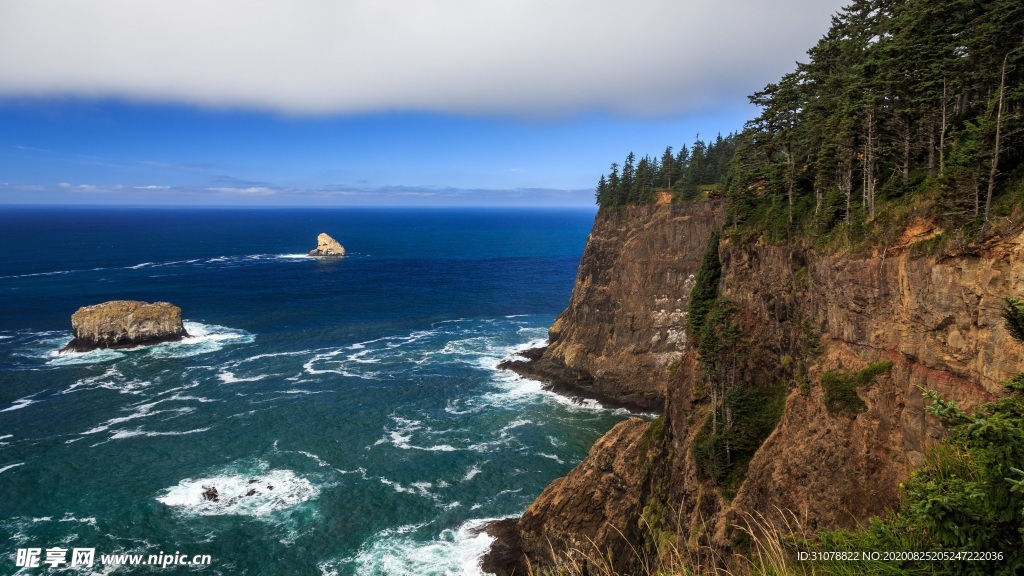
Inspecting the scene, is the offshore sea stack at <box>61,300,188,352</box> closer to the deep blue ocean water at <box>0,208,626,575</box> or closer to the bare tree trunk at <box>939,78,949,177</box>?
the deep blue ocean water at <box>0,208,626,575</box>

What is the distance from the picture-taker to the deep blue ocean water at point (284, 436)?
4397 centimetres

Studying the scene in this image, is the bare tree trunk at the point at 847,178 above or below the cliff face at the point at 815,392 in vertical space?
above

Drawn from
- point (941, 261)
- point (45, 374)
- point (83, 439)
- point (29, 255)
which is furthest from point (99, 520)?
point (29, 255)

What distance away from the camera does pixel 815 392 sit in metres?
31.5

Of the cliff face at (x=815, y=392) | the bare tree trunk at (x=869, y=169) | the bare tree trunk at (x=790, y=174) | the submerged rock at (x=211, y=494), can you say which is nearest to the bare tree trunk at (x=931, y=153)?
the bare tree trunk at (x=869, y=169)

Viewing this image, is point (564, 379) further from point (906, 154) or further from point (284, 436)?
point (906, 154)

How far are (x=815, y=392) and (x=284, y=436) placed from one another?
178ft

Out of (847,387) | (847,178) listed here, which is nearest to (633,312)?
(847,178)

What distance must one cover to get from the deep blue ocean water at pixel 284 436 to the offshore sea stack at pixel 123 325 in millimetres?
3106

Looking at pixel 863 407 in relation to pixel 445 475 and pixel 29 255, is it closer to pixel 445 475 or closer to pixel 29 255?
pixel 445 475

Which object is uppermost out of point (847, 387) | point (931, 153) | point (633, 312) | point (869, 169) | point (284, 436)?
point (931, 153)

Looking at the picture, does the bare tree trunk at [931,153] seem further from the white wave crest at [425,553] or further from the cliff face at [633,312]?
the cliff face at [633,312]

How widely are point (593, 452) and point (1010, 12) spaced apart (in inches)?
1449

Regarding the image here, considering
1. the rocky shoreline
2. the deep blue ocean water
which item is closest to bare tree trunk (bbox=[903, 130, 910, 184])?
the deep blue ocean water
